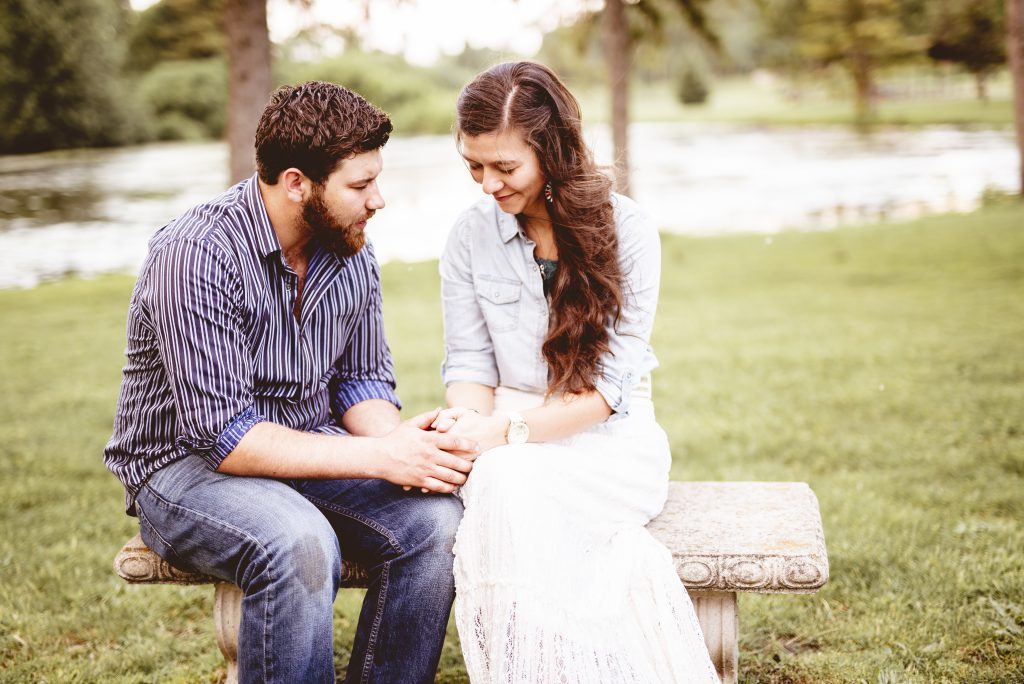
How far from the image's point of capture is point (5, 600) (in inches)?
149

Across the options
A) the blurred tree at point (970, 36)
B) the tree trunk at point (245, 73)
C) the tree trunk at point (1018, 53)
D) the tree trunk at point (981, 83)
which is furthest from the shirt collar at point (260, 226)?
the tree trunk at point (981, 83)

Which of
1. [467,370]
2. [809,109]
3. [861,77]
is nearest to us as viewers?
[467,370]

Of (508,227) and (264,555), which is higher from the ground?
(508,227)

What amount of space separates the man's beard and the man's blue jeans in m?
0.69

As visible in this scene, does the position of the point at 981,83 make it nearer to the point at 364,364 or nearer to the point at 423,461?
the point at 364,364

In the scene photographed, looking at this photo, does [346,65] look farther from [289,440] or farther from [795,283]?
[289,440]

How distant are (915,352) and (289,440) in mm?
5554

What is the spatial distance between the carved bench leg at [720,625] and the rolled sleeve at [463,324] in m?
0.96

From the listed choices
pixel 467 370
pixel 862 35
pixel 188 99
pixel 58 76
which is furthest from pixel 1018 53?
pixel 188 99

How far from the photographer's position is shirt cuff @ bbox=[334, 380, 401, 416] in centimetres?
318

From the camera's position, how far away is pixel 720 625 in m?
2.83

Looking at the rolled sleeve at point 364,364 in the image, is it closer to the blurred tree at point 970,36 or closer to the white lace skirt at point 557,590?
the white lace skirt at point 557,590

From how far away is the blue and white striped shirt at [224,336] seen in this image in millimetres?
2582

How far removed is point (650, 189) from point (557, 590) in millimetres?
18982
